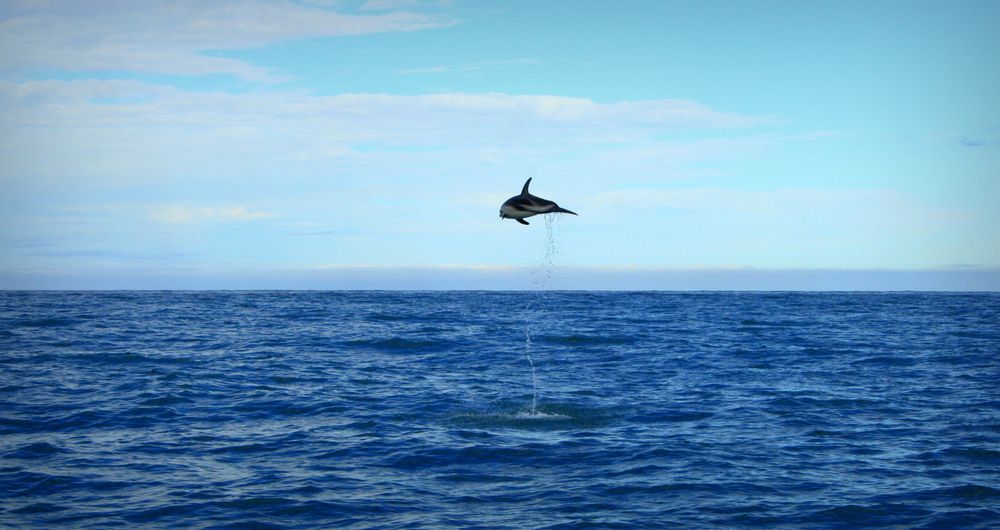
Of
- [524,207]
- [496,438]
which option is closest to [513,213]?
[524,207]

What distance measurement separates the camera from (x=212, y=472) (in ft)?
54.3

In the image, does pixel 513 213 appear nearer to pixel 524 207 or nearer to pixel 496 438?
pixel 524 207

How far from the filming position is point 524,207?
14.7 m

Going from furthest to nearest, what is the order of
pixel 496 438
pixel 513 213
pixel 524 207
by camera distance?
pixel 496 438 < pixel 513 213 < pixel 524 207

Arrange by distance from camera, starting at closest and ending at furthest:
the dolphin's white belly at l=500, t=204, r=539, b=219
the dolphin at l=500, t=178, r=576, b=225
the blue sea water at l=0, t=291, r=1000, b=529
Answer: the blue sea water at l=0, t=291, r=1000, b=529, the dolphin at l=500, t=178, r=576, b=225, the dolphin's white belly at l=500, t=204, r=539, b=219

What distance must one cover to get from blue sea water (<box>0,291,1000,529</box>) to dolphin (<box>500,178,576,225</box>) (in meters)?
5.35

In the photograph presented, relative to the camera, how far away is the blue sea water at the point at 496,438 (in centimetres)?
1415

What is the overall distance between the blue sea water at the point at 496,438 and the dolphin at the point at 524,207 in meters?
5.35

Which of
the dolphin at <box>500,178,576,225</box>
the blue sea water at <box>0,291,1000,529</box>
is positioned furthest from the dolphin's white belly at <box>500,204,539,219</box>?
the blue sea water at <box>0,291,1000,529</box>

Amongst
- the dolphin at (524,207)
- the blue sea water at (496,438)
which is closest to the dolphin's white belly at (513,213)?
the dolphin at (524,207)

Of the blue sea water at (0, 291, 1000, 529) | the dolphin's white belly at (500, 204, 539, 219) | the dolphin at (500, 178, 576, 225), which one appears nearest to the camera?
the blue sea water at (0, 291, 1000, 529)

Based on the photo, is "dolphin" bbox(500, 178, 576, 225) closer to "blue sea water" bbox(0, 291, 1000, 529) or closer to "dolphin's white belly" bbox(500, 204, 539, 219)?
"dolphin's white belly" bbox(500, 204, 539, 219)

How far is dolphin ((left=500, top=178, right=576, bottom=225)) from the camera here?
14447mm

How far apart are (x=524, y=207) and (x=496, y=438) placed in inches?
297
